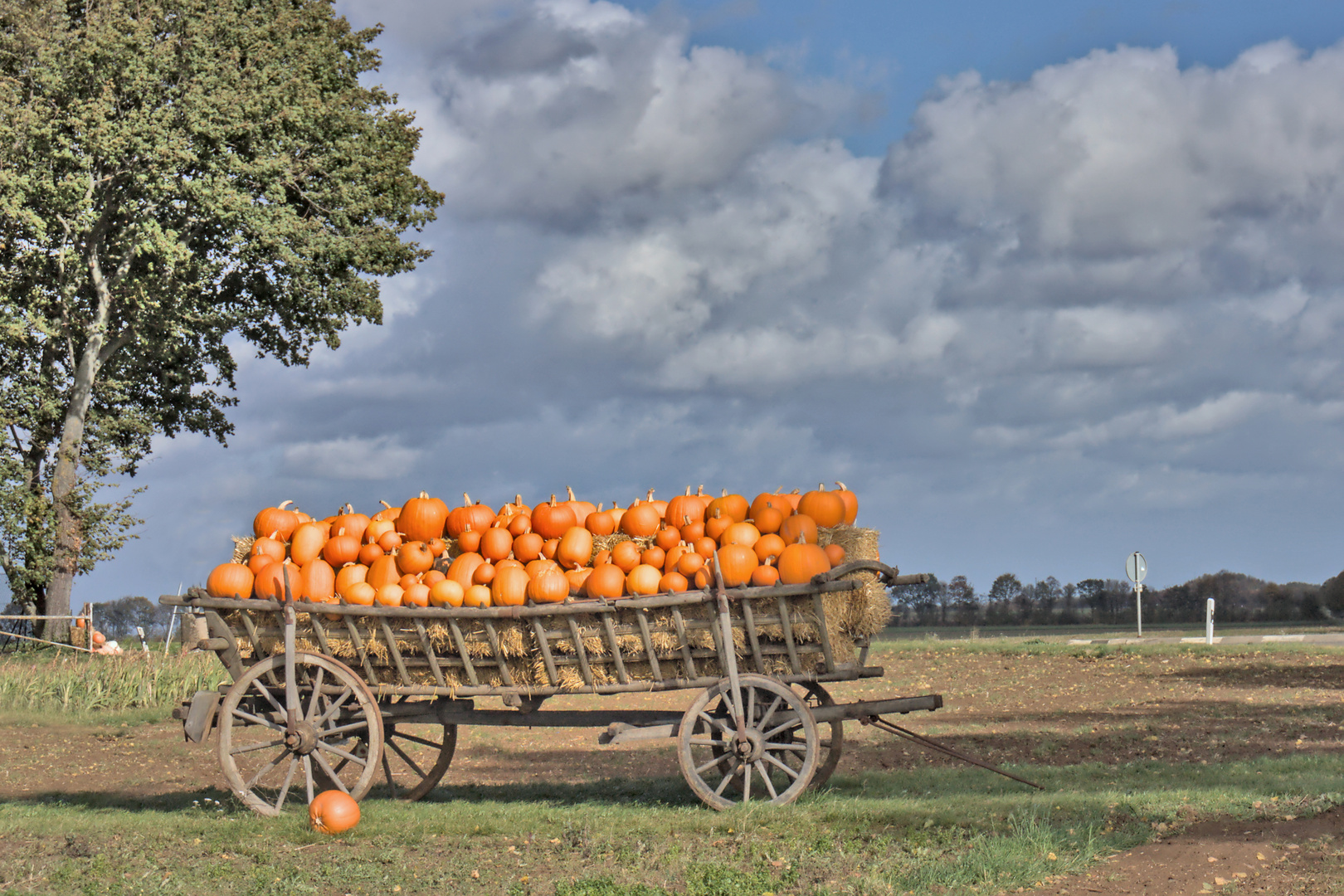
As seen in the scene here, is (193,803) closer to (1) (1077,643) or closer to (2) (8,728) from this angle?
(2) (8,728)

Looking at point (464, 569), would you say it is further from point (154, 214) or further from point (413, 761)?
point (154, 214)

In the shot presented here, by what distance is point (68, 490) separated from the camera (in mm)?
24484

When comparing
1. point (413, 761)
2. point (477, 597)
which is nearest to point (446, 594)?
point (477, 597)

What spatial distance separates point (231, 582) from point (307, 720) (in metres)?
1.28

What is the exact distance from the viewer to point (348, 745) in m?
9.16

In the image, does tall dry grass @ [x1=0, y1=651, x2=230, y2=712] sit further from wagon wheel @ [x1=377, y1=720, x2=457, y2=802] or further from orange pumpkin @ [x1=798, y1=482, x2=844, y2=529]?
orange pumpkin @ [x1=798, y1=482, x2=844, y2=529]

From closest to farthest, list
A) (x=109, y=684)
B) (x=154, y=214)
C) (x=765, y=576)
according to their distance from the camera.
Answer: (x=765, y=576) < (x=109, y=684) < (x=154, y=214)

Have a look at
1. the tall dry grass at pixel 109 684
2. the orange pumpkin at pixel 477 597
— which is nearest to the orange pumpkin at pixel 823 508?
the orange pumpkin at pixel 477 597

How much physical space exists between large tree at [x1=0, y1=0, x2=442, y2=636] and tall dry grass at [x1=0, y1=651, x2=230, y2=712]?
271 inches

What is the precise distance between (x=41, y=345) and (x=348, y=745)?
68.5 feet

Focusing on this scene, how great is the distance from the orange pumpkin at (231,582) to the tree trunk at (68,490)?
17.6 metres

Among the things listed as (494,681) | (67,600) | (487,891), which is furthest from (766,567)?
(67,600)

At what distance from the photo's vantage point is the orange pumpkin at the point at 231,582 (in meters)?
8.88

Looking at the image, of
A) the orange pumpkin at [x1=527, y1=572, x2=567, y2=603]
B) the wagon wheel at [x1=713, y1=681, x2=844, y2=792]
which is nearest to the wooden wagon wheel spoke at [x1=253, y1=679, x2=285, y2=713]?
the orange pumpkin at [x1=527, y1=572, x2=567, y2=603]
